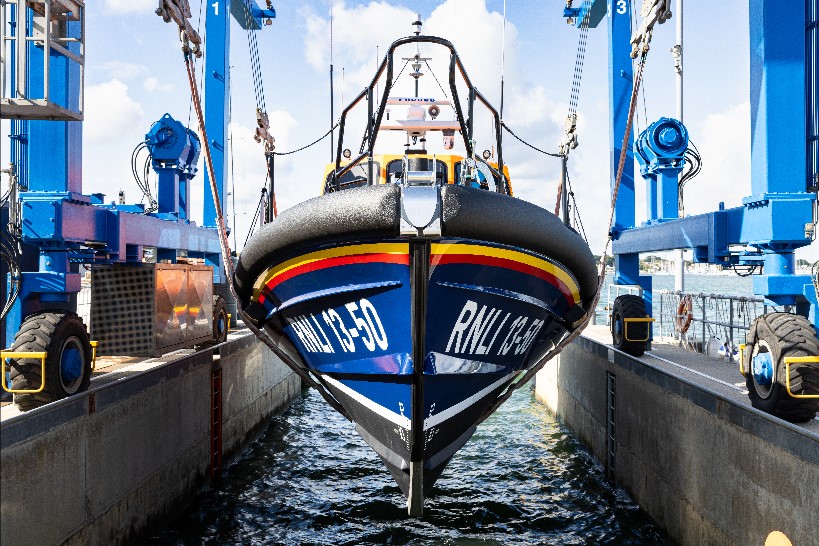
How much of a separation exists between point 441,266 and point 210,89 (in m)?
11.7

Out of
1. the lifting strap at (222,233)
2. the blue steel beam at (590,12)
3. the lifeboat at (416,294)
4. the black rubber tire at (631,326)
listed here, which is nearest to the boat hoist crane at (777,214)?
the black rubber tire at (631,326)

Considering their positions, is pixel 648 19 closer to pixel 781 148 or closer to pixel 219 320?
pixel 781 148

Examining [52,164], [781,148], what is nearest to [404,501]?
[52,164]

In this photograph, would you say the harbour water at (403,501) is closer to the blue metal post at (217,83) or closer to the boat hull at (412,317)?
the boat hull at (412,317)

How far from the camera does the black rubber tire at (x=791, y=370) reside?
4.56m

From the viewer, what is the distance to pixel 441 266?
4336mm

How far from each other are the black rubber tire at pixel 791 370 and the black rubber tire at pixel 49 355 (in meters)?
5.40

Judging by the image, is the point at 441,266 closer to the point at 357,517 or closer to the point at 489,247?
the point at 489,247

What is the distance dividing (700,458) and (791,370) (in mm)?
1461

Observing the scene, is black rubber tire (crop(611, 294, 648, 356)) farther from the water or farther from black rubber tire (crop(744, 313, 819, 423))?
black rubber tire (crop(744, 313, 819, 423))

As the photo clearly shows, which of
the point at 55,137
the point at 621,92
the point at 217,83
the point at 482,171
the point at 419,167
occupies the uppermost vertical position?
the point at 217,83

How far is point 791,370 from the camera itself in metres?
4.59

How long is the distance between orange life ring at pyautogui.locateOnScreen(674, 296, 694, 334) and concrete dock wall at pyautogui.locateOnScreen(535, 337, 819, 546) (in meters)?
1.59

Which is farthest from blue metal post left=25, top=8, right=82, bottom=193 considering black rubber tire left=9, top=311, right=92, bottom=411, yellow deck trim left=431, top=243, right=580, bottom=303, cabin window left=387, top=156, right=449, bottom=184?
yellow deck trim left=431, top=243, right=580, bottom=303
